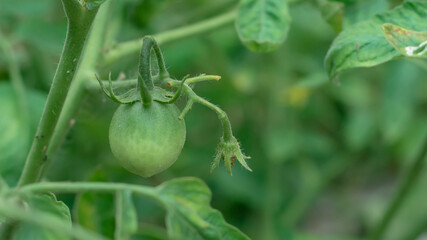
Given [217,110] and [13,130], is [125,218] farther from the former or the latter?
[13,130]

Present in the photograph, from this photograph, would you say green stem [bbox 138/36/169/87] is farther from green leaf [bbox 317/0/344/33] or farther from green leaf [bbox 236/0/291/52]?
green leaf [bbox 317/0/344/33]

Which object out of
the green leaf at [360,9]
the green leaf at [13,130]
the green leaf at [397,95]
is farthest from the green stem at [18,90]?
the green leaf at [397,95]

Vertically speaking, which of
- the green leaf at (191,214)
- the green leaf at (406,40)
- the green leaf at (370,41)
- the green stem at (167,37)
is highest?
the green leaf at (406,40)

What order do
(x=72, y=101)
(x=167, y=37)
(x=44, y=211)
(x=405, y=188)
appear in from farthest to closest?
(x=405, y=188) → (x=167, y=37) → (x=72, y=101) → (x=44, y=211)

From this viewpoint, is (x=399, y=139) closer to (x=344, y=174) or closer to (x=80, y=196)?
(x=344, y=174)

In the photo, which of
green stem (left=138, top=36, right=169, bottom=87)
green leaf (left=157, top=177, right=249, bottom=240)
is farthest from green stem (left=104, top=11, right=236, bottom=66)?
green leaf (left=157, top=177, right=249, bottom=240)

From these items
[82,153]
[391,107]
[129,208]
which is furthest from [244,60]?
[129,208]

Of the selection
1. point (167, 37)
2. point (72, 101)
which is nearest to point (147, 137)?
point (72, 101)

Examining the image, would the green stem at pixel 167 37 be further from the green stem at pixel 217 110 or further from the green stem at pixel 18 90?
the green stem at pixel 217 110
